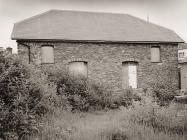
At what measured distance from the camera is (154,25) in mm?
25875

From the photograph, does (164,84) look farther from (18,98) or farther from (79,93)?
(18,98)

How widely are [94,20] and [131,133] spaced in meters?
15.7

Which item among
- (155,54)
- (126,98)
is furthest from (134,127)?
(155,54)

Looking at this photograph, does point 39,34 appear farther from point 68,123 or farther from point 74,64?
point 68,123

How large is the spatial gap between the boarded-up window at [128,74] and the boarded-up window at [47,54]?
540 centimetres

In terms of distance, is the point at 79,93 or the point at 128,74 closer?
the point at 79,93

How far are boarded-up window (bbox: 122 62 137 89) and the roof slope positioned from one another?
1.88 metres

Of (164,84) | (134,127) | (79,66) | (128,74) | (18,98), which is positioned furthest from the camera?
(164,84)

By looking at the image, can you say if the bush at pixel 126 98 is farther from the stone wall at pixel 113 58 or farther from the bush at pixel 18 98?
the bush at pixel 18 98

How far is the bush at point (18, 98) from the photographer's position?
9.31 metres

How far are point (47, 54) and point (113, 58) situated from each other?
473 centimetres

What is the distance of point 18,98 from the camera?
32.1 feet

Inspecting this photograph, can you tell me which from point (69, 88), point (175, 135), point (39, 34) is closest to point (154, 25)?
point (39, 34)

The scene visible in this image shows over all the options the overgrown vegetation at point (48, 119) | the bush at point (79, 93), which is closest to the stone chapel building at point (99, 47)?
the bush at point (79, 93)
